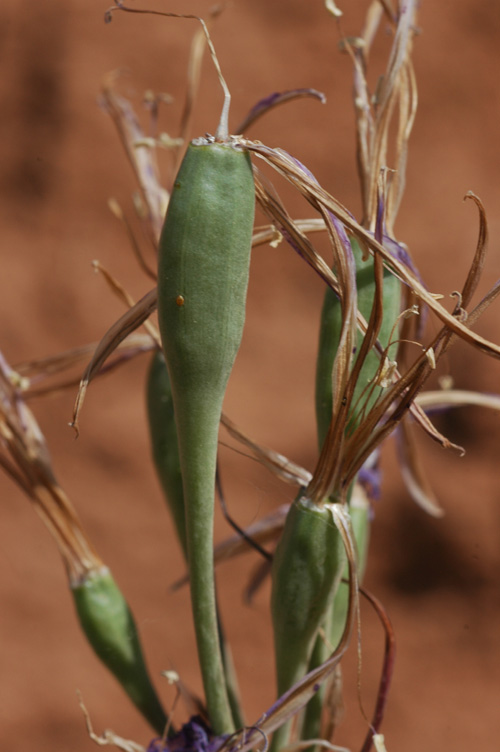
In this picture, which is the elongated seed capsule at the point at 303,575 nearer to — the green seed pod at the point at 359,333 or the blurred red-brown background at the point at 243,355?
the green seed pod at the point at 359,333

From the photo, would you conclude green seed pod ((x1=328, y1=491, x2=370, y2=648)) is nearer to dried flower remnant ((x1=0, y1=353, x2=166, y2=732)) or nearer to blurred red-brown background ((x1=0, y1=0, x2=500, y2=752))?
dried flower remnant ((x1=0, y1=353, x2=166, y2=732))

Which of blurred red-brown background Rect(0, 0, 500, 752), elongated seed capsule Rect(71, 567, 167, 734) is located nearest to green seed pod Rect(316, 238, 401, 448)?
elongated seed capsule Rect(71, 567, 167, 734)

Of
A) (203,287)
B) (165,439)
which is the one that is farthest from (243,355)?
(203,287)

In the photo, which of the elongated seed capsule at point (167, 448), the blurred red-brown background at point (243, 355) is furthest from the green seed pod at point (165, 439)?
the blurred red-brown background at point (243, 355)

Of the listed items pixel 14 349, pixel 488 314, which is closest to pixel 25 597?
pixel 14 349

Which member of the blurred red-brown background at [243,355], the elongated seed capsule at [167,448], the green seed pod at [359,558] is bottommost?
the blurred red-brown background at [243,355]

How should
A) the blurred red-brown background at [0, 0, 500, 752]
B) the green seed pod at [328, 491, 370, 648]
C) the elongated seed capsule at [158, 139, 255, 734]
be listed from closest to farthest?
the elongated seed capsule at [158, 139, 255, 734] < the green seed pod at [328, 491, 370, 648] < the blurred red-brown background at [0, 0, 500, 752]

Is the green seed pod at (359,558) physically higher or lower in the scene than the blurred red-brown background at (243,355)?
higher
